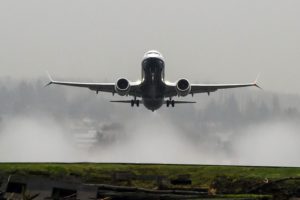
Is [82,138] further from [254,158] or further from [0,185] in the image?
[0,185]

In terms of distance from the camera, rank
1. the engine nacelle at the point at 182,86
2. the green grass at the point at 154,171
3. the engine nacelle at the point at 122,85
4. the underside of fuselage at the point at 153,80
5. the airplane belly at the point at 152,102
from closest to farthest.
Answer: the green grass at the point at 154,171
the underside of fuselage at the point at 153,80
the engine nacelle at the point at 122,85
the engine nacelle at the point at 182,86
the airplane belly at the point at 152,102

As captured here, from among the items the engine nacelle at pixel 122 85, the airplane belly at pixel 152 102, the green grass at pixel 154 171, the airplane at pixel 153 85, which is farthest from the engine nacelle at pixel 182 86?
the green grass at pixel 154 171

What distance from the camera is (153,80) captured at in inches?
2899

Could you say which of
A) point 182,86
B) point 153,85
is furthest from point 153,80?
point 182,86

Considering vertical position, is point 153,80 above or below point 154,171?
above

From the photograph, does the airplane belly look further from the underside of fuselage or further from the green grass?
the green grass

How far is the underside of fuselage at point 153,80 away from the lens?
72.9 metres

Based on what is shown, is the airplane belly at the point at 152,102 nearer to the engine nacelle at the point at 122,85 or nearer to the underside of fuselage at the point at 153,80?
the underside of fuselage at the point at 153,80

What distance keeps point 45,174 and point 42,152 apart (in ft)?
140

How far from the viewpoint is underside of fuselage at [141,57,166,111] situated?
7294cm

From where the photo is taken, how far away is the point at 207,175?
183ft

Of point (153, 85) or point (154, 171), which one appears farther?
point (153, 85)

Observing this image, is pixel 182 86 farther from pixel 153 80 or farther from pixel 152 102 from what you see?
pixel 152 102

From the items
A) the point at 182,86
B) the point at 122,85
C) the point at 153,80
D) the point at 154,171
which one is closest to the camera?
the point at 154,171
